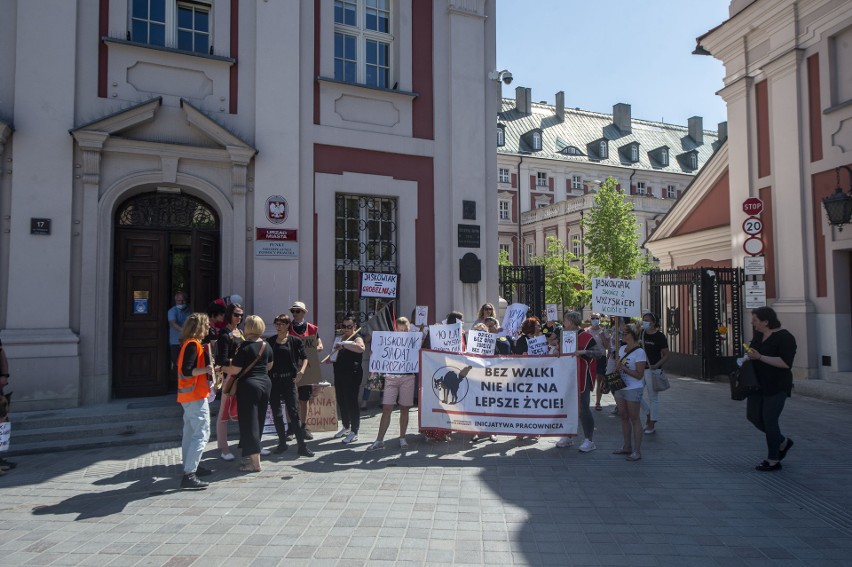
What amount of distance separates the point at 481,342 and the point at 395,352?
4.38ft

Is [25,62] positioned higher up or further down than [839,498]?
higher up

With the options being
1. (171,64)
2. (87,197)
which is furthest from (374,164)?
(87,197)

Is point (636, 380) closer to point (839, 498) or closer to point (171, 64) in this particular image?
point (839, 498)

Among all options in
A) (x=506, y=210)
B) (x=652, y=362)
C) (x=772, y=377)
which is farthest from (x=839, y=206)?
(x=506, y=210)

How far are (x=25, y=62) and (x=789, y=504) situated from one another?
10.9 meters

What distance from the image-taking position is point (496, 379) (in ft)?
25.4

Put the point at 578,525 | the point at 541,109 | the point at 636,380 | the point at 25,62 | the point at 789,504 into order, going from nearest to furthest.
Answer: the point at 578,525
the point at 789,504
the point at 636,380
the point at 25,62
the point at 541,109

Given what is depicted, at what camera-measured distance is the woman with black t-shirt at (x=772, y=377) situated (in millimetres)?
6488

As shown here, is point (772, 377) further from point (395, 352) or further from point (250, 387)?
point (250, 387)

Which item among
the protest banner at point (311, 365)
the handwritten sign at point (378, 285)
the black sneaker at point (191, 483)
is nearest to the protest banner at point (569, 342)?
the handwritten sign at point (378, 285)

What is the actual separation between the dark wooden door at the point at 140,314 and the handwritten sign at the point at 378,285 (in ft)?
10.4

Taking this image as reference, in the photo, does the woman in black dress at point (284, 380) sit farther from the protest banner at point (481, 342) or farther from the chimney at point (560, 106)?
the chimney at point (560, 106)

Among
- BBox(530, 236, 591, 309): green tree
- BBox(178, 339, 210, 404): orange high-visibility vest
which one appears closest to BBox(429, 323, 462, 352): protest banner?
BBox(178, 339, 210, 404): orange high-visibility vest

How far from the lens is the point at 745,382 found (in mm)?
6668
